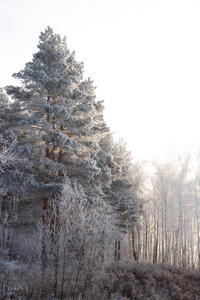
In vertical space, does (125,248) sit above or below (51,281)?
→ below

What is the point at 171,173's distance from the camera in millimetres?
22125

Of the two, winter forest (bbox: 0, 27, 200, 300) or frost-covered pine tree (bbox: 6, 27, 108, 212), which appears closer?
winter forest (bbox: 0, 27, 200, 300)

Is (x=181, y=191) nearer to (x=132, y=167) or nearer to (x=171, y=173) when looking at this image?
(x=171, y=173)

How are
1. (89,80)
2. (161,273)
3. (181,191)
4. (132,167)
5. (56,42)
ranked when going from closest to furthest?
(161,273)
(56,42)
(89,80)
(181,191)
(132,167)

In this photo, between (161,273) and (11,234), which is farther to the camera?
(11,234)

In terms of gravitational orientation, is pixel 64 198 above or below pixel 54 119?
below

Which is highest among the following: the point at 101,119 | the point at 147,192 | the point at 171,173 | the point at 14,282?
the point at 101,119

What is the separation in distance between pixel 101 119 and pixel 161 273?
10.8 metres

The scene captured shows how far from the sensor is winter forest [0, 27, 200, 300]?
9.58m

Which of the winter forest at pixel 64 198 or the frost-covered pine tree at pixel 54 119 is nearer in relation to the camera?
the winter forest at pixel 64 198

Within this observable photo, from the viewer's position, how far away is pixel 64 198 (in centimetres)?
965

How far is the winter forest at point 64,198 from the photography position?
31.4 ft

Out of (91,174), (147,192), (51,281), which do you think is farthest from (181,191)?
(51,281)

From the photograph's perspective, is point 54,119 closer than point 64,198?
No
